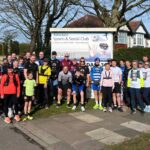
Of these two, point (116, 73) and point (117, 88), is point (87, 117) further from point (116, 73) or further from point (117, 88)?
point (116, 73)

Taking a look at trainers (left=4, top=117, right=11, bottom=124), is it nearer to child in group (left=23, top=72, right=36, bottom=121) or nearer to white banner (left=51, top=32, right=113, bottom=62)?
child in group (left=23, top=72, right=36, bottom=121)

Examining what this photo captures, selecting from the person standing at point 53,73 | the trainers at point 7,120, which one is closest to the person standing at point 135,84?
the person standing at point 53,73

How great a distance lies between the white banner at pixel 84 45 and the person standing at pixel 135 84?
2.86 metres

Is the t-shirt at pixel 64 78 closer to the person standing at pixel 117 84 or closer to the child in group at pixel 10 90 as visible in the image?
the person standing at pixel 117 84

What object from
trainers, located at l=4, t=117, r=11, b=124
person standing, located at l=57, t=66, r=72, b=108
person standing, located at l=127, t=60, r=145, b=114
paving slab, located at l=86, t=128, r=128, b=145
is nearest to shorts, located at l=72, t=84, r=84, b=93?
person standing, located at l=57, t=66, r=72, b=108

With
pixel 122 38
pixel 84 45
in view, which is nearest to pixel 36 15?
pixel 84 45

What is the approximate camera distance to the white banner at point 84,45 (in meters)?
15.6

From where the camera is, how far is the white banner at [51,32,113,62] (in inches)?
615

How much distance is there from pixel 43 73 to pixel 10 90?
6.43 ft

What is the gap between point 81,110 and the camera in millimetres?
13227

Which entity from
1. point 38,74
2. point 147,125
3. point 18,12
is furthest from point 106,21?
point 147,125

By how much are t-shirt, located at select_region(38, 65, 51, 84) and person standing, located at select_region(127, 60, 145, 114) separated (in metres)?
2.85

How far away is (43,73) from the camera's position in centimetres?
1327

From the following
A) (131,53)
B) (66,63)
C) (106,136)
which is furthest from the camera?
(131,53)
